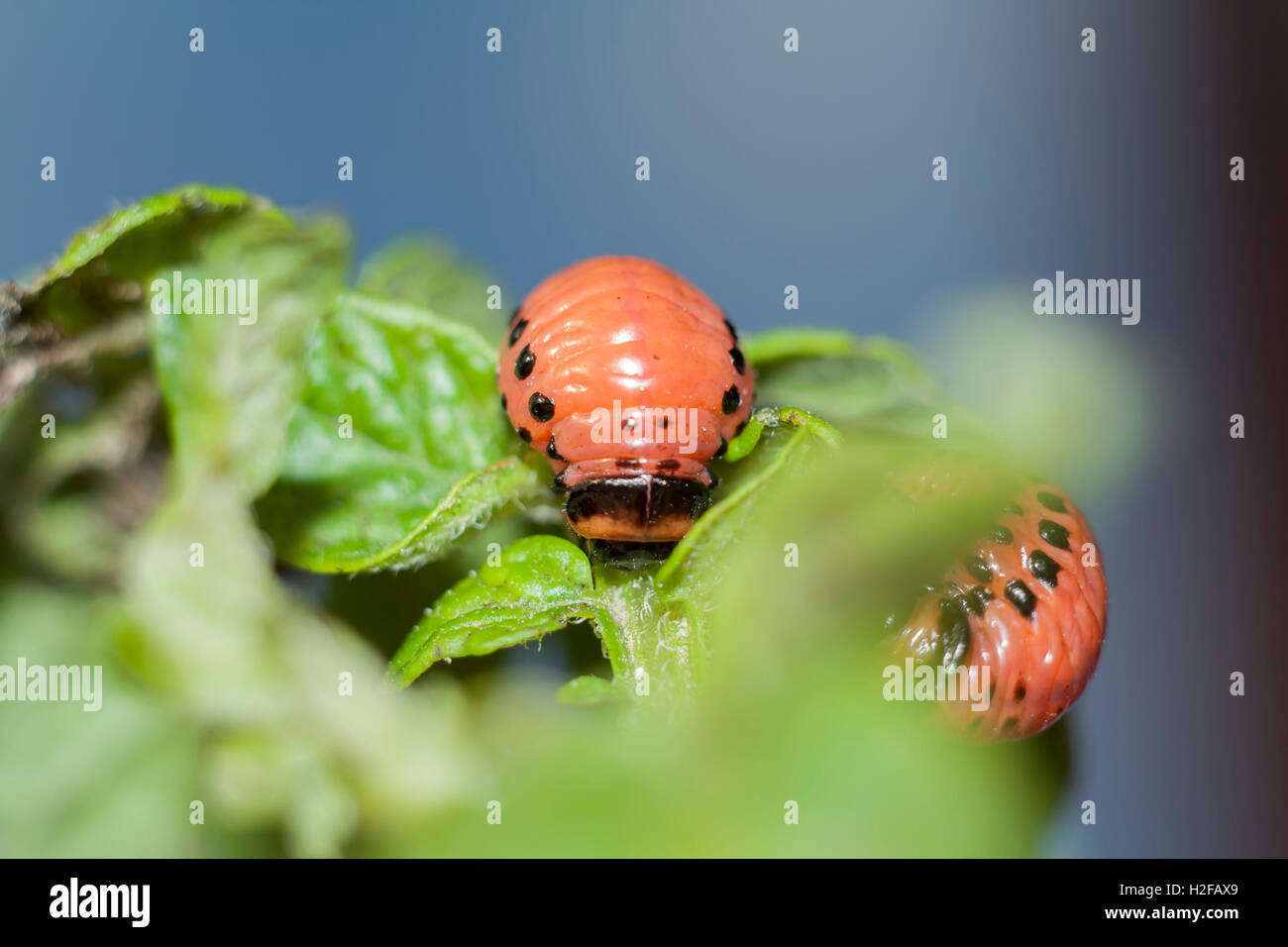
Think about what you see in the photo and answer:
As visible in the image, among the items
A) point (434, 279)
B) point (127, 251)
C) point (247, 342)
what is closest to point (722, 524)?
point (247, 342)

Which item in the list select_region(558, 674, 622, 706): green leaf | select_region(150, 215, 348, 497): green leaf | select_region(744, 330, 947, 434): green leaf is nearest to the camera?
select_region(558, 674, 622, 706): green leaf

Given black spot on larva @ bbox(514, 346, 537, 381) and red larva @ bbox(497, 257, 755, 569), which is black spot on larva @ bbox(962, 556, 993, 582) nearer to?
red larva @ bbox(497, 257, 755, 569)

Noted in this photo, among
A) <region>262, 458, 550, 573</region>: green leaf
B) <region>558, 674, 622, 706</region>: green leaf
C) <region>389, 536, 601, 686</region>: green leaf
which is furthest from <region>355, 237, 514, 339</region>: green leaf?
<region>558, 674, 622, 706</region>: green leaf

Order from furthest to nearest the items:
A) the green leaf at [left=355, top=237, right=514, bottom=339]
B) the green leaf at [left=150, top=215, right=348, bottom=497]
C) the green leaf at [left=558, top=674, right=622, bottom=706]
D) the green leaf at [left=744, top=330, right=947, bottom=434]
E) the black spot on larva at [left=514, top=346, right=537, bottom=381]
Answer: the green leaf at [left=355, top=237, right=514, bottom=339]
the green leaf at [left=744, top=330, right=947, bottom=434]
the black spot on larva at [left=514, top=346, right=537, bottom=381]
the green leaf at [left=150, top=215, right=348, bottom=497]
the green leaf at [left=558, top=674, right=622, bottom=706]

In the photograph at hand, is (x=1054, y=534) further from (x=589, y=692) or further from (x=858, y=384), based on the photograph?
(x=589, y=692)
